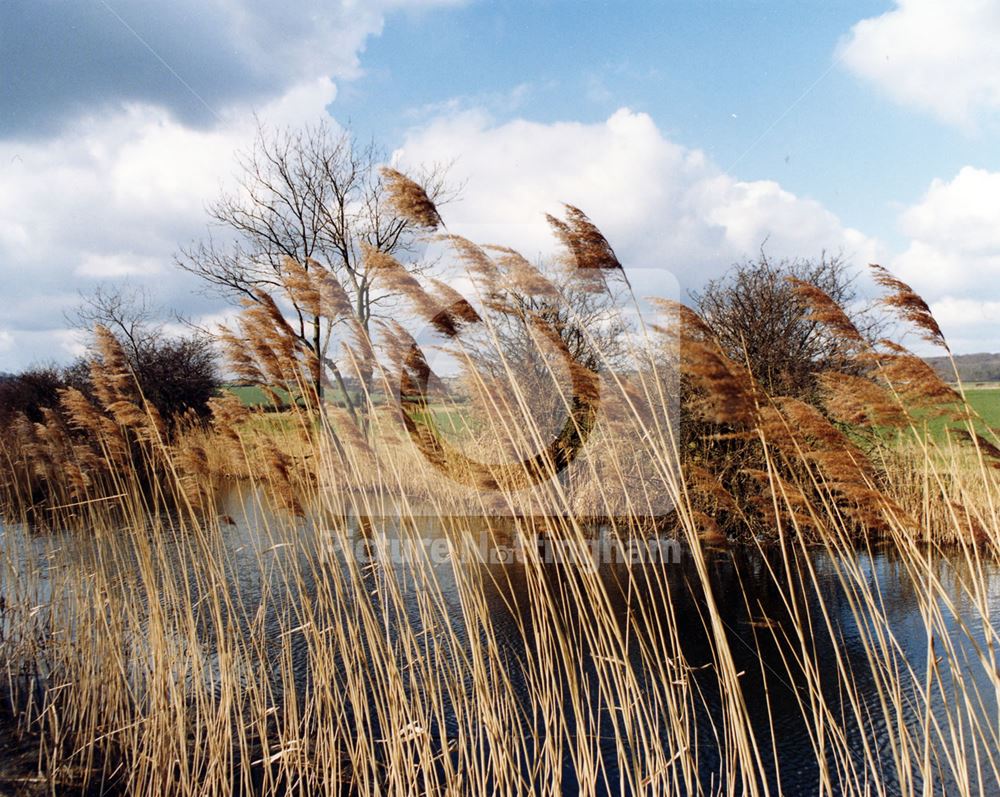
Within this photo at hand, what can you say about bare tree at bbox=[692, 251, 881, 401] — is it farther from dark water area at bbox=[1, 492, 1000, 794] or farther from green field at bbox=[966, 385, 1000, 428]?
green field at bbox=[966, 385, 1000, 428]

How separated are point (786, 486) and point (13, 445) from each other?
9.55 m

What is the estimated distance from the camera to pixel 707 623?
19.2 feet

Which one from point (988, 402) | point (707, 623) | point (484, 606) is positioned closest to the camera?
point (484, 606)

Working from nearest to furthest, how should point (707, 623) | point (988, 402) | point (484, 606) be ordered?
1. point (484, 606)
2. point (707, 623)
3. point (988, 402)

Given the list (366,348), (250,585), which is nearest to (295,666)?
(250,585)

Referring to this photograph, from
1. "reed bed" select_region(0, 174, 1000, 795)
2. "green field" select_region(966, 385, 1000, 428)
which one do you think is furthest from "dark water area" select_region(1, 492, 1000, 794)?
"green field" select_region(966, 385, 1000, 428)

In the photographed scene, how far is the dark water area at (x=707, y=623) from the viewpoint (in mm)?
2859

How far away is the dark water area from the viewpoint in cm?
286

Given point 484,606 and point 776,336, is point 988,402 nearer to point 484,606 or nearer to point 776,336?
point 776,336

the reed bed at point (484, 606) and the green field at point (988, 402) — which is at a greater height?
the reed bed at point (484, 606)

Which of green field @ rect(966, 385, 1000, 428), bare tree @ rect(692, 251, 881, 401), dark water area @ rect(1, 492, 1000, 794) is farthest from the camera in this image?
green field @ rect(966, 385, 1000, 428)

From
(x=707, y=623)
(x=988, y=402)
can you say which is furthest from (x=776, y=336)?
(x=988, y=402)

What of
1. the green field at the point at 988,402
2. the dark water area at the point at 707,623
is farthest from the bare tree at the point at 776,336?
the green field at the point at 988,402

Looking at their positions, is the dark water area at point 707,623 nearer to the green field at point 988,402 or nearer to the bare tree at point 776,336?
the bare tree at point 776,336
